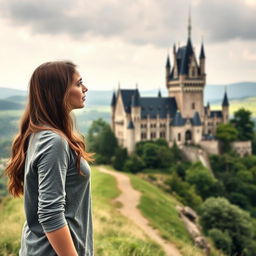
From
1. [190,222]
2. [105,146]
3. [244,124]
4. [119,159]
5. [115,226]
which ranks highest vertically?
[244,124]

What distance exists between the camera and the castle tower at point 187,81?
216 ft

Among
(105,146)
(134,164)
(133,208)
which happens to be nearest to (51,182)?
(133,208)

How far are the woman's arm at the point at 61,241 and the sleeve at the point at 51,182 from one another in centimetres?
4

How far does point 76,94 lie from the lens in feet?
12.4

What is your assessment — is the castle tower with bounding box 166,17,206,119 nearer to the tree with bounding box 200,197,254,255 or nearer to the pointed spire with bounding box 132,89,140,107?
the pointed spire with bounding box 132,89,140,107

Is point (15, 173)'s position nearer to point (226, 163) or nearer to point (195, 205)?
point (195, 205)

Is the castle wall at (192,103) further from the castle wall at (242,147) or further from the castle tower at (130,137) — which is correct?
the castle tower at (130,137)

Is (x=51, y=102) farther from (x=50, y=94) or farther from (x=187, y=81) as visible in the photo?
(x=187, y=81)

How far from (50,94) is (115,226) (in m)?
12.2

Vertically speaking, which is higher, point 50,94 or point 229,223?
point 50,94

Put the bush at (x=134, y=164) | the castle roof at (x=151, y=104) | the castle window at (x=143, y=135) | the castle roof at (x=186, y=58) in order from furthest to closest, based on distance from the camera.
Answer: the castle roof at (x=186, y=58) → the castle roof at (x=151, y=104) → the castle window at (x=143, y=135) → the bush at (x=134, y=164)

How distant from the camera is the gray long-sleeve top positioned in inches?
130

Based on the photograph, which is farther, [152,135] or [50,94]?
[152,135]

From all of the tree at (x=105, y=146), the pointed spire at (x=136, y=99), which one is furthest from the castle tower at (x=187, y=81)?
the tree at (x=105, y=146)
